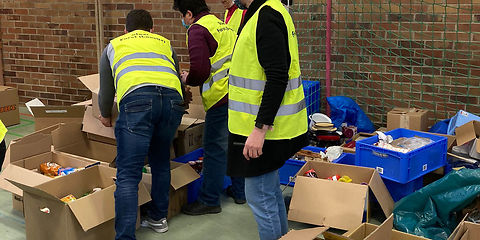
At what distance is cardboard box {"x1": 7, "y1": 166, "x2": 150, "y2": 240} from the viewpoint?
290cm

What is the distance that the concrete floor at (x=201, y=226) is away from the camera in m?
3.34

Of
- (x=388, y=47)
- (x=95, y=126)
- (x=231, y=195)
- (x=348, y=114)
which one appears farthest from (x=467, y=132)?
(x=95, y=126)

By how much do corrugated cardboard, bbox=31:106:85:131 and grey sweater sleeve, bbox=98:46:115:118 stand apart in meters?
0.90

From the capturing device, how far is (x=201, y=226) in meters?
3.47

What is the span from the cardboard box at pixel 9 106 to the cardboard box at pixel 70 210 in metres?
2.89

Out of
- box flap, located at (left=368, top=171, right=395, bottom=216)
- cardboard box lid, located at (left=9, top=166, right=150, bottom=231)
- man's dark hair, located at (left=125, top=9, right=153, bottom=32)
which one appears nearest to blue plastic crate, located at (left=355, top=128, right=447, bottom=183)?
box flap, located at (left=368, top=171, right=395, bottom=216)

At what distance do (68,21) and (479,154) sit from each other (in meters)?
4.76

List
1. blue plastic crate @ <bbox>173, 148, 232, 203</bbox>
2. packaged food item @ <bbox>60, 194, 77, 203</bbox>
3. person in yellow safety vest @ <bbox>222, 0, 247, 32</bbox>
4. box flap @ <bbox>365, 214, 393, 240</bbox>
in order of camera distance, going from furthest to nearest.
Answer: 1. person in yellow safety vest @ <bbox>222, 0, 247, 32</bbox>
2. blue plastic crate @ <bbox>173, 148, 232, 203</bbox>
3. packaged food item @ <bbox>60, 194, 77, 203</bbox>
4. box flap @ <bbox>365, 214, 393, 240</bbox>

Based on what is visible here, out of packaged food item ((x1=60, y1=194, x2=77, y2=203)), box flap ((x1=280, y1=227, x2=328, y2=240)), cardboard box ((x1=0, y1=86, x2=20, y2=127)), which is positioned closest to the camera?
box flap ((x1=280, y1=227, x2=328, y2=240))

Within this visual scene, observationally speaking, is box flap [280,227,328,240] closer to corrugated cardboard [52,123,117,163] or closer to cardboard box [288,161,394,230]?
cardboard box [288,161,394,230]

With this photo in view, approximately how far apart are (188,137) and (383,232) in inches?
70.4

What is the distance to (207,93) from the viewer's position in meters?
3.48

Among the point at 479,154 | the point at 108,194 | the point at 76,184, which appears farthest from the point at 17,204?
the point at 479,154

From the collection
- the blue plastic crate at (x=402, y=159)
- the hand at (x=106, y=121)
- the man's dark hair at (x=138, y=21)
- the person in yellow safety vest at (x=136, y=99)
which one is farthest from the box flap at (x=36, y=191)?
the blue plastic crate at (x=402, y=159)
